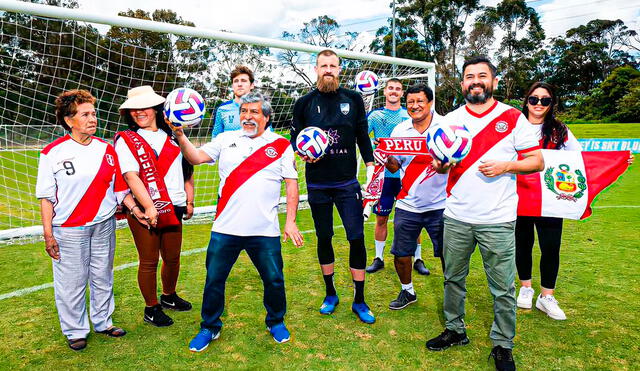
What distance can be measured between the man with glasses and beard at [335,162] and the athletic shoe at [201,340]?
3.49 ft

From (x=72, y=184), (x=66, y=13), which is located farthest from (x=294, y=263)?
(x=66, y=13)

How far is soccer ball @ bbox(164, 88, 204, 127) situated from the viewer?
2.95 meters

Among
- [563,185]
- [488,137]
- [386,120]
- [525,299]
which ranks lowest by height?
[525,299]

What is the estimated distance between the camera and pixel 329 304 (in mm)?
3881

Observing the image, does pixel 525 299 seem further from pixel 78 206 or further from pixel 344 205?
pixel 78 206

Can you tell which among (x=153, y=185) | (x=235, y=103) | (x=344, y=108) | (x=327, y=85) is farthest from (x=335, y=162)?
(x=235, y=103)

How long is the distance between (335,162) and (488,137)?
131 cm

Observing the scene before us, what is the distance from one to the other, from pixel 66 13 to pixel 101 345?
3.58m

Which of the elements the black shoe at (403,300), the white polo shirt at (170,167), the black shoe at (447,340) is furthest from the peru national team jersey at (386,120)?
the black shoe at (447,340)

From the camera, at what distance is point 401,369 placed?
290cm

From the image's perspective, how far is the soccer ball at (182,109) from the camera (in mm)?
2945

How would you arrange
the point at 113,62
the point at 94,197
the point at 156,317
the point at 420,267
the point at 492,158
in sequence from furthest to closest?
the point at 113,62 → the point at 420,267 → the point at 156,317 → the point at 94,197 → the point at 492,158

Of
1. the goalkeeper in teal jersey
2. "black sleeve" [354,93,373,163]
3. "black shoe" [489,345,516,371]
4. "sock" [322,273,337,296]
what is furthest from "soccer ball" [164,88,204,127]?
"black shoe" [489,345,516,371]

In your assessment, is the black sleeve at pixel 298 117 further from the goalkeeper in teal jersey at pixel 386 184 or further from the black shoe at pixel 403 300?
the black shoe at pixel 403 300
